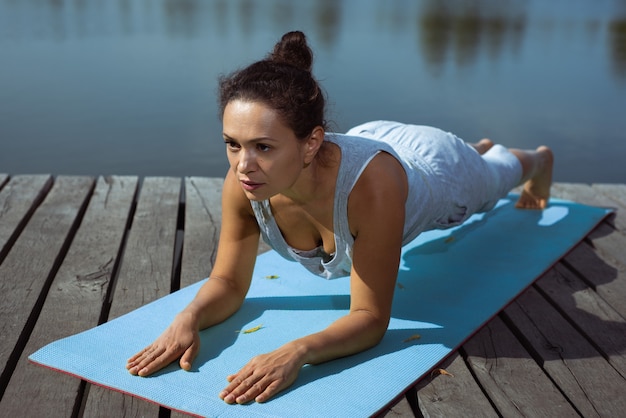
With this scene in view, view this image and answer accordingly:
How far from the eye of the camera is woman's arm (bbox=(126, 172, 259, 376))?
2.40m

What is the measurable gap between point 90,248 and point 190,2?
1139 cm

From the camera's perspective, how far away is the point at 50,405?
84.4 inches

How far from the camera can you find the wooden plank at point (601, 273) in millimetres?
3035

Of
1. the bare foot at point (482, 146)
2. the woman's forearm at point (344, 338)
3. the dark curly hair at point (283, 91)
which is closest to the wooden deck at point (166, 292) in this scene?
the woman's forearm at point (344, 338)

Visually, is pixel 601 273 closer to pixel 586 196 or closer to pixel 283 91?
pixel 586 196

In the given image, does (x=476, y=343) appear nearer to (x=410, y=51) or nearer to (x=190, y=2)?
(x=410, y=51)

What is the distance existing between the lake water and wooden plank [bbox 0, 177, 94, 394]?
118 centimetres

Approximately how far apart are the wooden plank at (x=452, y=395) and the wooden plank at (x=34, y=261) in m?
1.17

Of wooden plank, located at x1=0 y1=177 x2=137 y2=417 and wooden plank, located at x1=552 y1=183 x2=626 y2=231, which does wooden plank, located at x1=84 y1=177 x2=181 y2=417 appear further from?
wooden plank, located at x1=552 y1=183 x2=626 y2=231

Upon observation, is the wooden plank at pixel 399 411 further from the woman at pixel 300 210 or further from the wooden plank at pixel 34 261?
the wooden plank at pixel 34 261

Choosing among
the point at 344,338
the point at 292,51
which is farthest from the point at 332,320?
the point at 292,51

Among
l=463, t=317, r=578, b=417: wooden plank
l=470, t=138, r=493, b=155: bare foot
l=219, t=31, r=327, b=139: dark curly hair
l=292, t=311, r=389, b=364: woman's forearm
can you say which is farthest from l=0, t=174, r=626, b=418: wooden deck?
l=219, t=31, r=327, b=139: dark curly hair

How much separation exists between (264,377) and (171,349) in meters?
0.32

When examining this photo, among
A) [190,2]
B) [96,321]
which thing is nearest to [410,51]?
[190,2]
